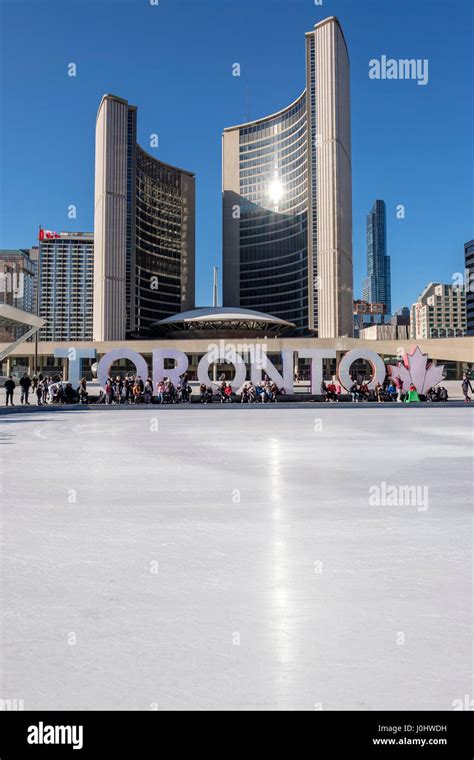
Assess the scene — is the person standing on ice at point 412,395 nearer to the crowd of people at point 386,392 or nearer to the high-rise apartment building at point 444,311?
the crowd of people at point 386,392

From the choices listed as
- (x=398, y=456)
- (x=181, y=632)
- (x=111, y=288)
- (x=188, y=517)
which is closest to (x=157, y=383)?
(x=398, y=456)

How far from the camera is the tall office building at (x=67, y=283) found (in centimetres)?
18488

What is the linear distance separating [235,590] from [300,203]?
119 metres

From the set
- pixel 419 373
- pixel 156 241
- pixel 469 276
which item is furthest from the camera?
pixel 469 276

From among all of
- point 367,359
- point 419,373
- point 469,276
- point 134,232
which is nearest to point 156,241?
point 134,232

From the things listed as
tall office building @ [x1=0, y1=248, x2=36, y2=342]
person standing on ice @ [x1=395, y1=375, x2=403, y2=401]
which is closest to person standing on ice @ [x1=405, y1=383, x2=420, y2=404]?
person standing on ice @ [x1=395, y1=375, x2=403, y2=401]

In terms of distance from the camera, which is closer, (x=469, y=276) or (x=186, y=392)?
(x=186, y=392)

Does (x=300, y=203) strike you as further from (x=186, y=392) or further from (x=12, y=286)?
(x=186, y=392)

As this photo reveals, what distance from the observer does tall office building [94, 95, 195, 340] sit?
4208 inches

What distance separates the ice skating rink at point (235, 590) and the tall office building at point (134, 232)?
10066 cm

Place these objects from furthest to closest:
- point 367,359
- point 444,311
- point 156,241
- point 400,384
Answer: point 444,311 → point 156,241 → point 367,359 → point 400,384

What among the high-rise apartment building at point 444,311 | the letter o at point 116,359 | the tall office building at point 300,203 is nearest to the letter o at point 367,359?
the letter o at point 116,359

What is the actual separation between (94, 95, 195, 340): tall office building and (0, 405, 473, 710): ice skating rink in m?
101

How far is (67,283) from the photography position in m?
185
